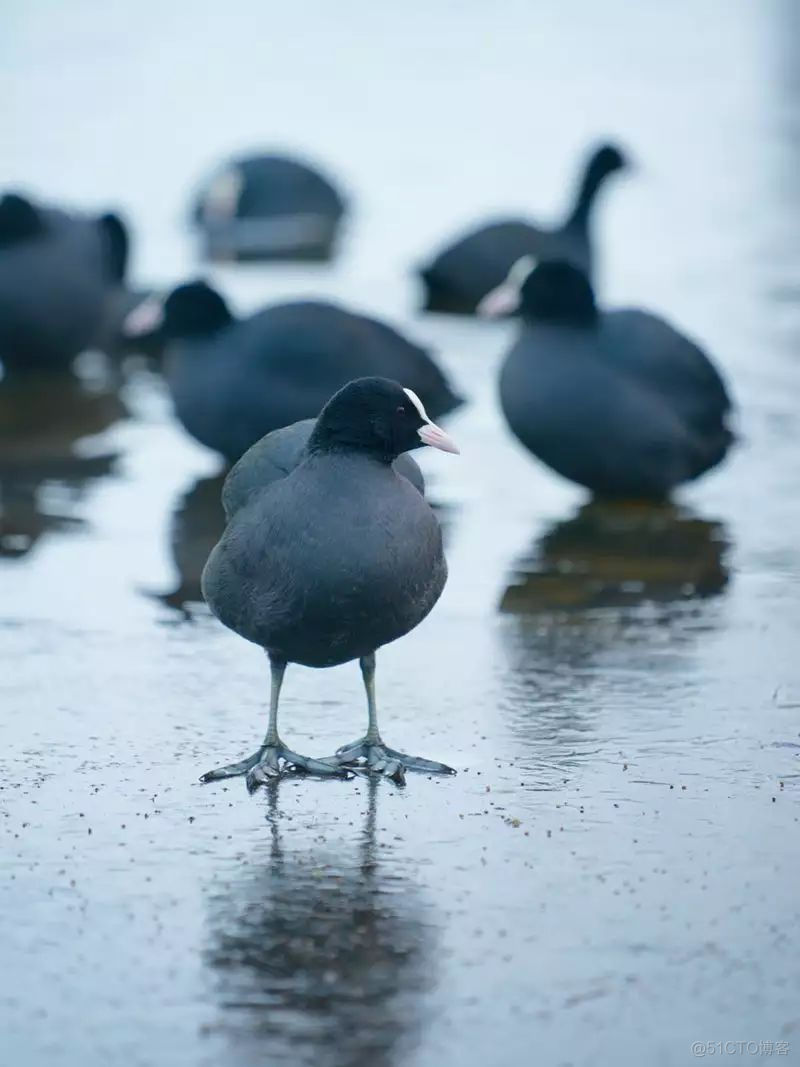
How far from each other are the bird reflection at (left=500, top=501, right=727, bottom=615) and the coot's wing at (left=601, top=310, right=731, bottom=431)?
403 millimetres

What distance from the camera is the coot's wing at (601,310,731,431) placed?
26.2 feet

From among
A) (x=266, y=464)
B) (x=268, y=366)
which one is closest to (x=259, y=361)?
(x=268, y=366)

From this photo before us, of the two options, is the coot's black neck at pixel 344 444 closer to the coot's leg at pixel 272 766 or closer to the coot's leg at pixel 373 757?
the coot's leg at pixel 373 757

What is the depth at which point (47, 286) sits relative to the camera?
10.3 metres

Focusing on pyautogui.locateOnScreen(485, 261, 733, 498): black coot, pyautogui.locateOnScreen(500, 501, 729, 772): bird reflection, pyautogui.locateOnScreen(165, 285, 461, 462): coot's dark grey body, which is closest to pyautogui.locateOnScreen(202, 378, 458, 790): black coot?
pyautogui.locateOnScreen(500, 501, 729, 772): bird reflection

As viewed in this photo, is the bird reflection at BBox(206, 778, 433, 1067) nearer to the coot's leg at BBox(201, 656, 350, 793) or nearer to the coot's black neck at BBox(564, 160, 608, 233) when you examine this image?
the coot's leg at BBox(201, 656, 350, 793)

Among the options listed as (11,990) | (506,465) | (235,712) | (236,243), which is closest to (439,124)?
(236,243)

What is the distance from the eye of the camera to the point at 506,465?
8797 millimetres

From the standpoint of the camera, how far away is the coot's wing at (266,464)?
17.5ft

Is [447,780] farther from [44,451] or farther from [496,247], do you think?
[496,247]

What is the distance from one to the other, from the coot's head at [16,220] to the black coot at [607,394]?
331cm

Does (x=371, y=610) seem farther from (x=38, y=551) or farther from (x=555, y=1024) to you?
(x=38, y=551)

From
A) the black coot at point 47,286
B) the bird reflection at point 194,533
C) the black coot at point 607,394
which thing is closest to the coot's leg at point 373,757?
the bird reflection at point 194,533

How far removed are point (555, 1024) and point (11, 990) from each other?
1.02 metres
